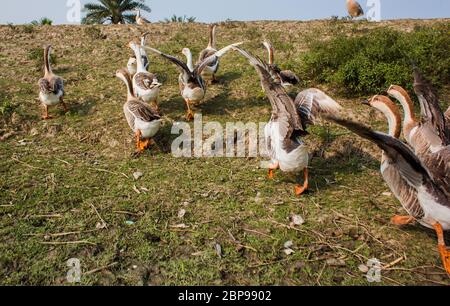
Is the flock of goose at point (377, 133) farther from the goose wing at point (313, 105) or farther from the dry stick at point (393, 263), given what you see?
the dry stick at point (393, 263)

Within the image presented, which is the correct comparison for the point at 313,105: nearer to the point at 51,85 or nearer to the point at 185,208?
the point at 185,208

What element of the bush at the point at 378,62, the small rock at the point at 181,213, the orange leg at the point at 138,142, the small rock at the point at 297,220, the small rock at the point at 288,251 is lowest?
the small rock at the point at 288,251

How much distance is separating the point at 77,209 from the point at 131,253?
53.5 inches

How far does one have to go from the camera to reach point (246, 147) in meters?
7.19

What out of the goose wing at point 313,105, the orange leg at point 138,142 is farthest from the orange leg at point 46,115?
the goose wing at point 313,105

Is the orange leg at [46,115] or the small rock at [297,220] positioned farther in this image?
the orange leg at [46,115]

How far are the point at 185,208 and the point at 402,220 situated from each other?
293 centimetres

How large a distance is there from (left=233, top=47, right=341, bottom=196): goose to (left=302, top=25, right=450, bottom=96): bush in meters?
3.31

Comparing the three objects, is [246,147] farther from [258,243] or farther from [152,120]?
[258,243]

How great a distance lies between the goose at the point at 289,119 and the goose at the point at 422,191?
53.6 inches

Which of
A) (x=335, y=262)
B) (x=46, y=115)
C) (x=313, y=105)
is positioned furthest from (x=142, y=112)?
(x=335, y=262)

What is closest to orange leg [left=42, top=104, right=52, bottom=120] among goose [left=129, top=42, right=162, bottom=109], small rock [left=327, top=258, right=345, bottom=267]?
goose [left=129, top=42, right=162, bottom=109]

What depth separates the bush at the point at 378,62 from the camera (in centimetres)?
836

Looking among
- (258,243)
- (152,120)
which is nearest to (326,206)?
(258,243)
